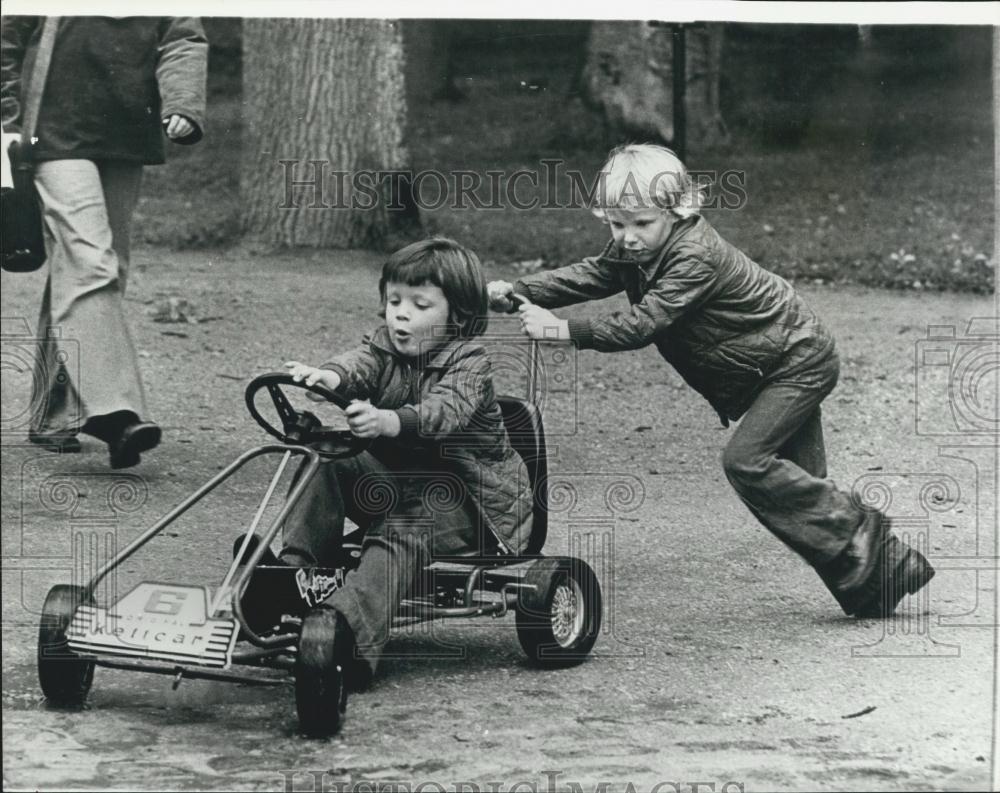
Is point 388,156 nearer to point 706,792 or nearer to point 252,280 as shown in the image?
point 252,280

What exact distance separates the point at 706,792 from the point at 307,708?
105 centimetres

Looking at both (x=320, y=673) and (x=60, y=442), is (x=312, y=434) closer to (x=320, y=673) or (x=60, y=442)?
(x=320, y=673)

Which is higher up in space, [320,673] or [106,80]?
[106,80]

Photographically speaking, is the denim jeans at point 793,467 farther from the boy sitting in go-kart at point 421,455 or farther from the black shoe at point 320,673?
the black shoe at point 320,673

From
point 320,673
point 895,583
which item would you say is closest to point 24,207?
point 320,673

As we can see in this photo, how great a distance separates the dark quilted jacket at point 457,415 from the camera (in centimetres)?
470

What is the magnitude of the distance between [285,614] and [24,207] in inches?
63.3

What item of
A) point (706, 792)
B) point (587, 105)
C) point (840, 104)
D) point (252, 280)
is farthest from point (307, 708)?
point (587, 105)

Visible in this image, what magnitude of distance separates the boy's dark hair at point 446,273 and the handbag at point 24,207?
1.22 m

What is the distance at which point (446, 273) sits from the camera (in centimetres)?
473

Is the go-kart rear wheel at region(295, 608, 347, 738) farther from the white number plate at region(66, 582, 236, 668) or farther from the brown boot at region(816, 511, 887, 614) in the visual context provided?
the brown boot at region(816, 511, 887, 614)

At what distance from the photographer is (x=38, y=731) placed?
431cm

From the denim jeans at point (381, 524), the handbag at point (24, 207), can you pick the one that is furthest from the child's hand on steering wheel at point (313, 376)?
the handbag at point (24, 207)

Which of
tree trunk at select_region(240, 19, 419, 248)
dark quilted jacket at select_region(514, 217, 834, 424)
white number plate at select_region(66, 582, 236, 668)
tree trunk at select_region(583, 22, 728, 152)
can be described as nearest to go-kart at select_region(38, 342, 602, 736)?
white number plate at select_region(66, 582, 236, 668)
